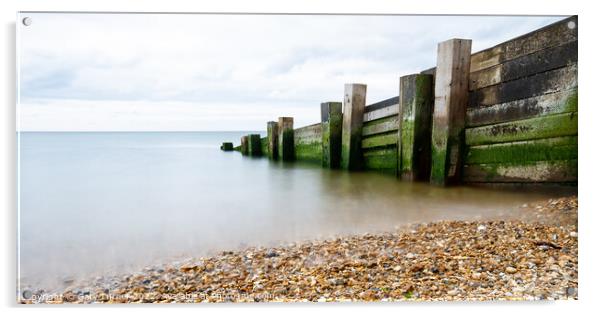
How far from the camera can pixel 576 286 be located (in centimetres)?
235

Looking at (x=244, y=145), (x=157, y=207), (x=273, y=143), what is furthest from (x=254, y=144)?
(x=157, y=207)

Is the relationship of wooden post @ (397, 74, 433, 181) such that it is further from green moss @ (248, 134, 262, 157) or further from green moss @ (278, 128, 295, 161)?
green moss @ (248, 134, 262, 157)

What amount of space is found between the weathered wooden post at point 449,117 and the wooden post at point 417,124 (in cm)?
21

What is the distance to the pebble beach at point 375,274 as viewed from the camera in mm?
2234

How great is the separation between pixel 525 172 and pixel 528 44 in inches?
37.6

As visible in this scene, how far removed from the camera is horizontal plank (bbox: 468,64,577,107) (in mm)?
2848

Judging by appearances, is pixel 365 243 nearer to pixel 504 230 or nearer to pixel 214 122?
pixel 504 230

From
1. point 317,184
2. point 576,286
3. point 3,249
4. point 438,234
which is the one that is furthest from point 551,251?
point 3,249

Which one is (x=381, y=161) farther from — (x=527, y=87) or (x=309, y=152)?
(x=309, y=152)

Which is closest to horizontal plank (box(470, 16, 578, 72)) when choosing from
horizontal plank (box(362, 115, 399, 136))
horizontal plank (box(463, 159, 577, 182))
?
horizontal plank (box(463, 159, 577, 182))

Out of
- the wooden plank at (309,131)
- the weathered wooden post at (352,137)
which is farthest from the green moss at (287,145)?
the weathered wooden post at (352,137)

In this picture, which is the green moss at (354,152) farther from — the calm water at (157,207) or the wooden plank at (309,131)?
the wooden plank at (309,131)

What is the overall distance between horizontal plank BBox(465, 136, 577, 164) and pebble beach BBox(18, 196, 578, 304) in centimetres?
47

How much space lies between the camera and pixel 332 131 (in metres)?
5.69
